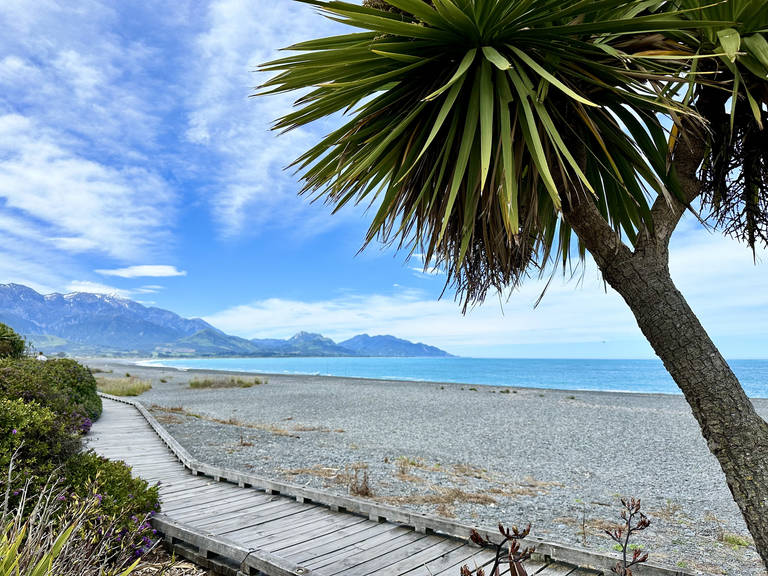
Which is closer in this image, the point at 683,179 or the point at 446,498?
the point at 683,179

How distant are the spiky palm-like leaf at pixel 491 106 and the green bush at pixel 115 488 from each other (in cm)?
294

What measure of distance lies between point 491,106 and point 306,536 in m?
3.54

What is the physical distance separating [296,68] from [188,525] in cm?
367

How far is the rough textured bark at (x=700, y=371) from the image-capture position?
1.85 m

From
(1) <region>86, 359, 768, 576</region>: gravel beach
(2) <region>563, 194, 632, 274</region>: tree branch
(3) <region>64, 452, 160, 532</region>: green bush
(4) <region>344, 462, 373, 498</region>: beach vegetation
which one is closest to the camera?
(2) <region>563, 194, 632, 274</region>: tree branch

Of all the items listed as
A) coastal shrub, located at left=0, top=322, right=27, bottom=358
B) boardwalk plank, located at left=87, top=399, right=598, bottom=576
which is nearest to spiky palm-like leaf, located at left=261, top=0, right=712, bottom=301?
boardwalk plank, located at left=87, top=399, right=598, bottom=576

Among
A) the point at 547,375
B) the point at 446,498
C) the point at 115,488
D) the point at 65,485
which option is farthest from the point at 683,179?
the point at 547,375

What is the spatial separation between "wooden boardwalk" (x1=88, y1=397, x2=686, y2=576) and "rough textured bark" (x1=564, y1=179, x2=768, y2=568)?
4.23 feet

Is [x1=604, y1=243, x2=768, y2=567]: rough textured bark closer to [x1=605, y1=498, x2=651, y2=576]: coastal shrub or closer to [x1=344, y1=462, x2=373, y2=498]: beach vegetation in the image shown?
[x1=605, y1=498, x2=651, y2=576]: coastal shrub

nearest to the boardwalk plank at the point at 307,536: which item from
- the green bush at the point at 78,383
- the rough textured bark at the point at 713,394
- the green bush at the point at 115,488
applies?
the green bush at the point at 115,488

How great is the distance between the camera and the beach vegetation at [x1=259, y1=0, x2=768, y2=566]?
6.31 ft

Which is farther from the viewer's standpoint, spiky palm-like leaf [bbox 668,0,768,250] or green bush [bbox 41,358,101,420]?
green bush [bbox 41,358,101,420]

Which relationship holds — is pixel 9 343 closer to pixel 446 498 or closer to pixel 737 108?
pixel 446 498

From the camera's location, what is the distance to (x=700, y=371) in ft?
6.29
